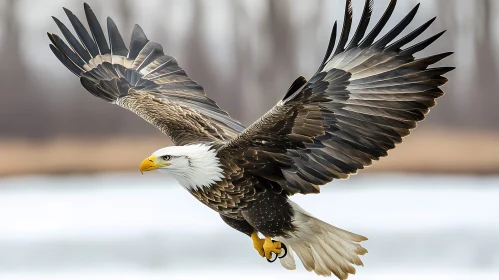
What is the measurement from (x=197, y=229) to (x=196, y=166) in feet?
12.0

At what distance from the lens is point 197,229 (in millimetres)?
7121

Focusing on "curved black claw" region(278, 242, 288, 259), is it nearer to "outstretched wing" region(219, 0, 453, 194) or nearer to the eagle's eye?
"outstretched wing" region(219, 0, 453, 194)

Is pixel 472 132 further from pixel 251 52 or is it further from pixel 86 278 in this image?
pixel 86 278

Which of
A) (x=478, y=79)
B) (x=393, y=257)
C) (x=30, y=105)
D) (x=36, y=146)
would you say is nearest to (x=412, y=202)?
(x=393, y=257)

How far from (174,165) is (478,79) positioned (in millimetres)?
7078

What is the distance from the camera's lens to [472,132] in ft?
29.4

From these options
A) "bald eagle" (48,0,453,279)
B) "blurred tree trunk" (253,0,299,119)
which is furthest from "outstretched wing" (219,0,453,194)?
"blurred tree trunk" (253,0,299,119)

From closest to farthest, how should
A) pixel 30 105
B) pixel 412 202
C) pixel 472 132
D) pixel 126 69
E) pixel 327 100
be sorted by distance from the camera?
1. pixel 327 100
2. pixel 126 69
3. pixel 412 202
4. pixel 472 132
5. pixel 30 105

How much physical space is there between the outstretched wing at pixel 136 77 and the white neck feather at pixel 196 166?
66 cm

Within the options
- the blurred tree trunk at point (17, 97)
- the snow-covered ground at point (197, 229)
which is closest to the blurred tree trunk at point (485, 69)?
the snow-covered ground at point (197, 229)

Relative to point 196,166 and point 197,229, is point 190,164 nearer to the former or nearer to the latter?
point 196,166

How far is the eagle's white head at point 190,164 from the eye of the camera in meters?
3.51

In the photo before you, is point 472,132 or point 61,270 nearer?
point 61,270

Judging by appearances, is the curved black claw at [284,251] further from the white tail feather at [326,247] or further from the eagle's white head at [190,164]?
the eagle's white head at [190,164]
